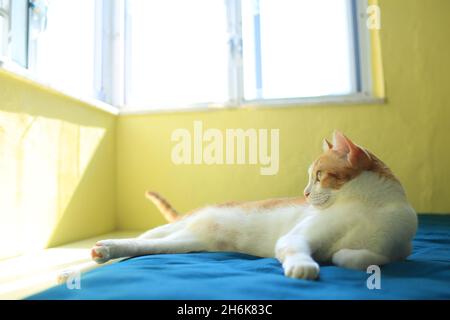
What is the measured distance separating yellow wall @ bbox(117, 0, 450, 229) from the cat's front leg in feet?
3.76

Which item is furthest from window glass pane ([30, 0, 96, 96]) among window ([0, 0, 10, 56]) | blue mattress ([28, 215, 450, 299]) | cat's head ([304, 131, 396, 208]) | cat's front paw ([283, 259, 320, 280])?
cat's front paw ([283, 259, 320, 280])

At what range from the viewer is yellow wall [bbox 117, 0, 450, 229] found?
186 cm

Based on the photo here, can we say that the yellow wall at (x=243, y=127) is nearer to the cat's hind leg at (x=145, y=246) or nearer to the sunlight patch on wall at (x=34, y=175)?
the sunlight patch on wall at (x=34, y=175)

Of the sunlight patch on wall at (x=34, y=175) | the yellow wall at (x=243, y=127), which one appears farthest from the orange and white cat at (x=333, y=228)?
the yellow wall at (x=243, y=127)

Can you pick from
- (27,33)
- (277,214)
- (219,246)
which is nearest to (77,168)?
(27,33)

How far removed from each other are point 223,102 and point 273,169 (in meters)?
0.52

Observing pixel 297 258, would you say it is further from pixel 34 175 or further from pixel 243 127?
pixel 243 127

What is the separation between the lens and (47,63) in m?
1.76

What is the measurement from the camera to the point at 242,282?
641 mm

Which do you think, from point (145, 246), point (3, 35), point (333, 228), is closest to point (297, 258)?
point (333, 228)

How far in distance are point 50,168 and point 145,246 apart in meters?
0.84

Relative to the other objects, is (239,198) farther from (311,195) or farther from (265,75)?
(311,195)
